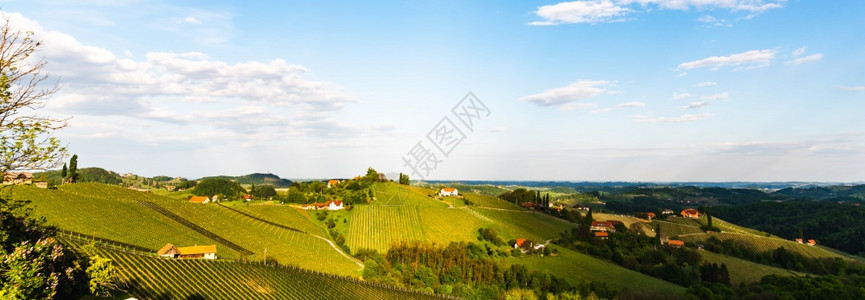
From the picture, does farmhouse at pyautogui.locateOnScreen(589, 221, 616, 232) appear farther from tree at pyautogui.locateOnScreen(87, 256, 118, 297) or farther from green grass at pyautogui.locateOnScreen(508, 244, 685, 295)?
tree at pyautogui.locateOnScreen(87, 256, 118, 297)

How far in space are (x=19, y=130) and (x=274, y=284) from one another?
34.9 meters

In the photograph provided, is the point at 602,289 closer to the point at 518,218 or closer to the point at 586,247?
the point at 586,247

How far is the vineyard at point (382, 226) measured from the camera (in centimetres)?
10719

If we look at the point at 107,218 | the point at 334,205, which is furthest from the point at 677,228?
the point at 107,218

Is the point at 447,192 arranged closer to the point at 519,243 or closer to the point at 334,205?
the point at 334,205

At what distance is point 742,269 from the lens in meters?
115

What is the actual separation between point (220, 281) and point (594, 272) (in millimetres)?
83792

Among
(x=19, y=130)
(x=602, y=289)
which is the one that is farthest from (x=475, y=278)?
(x=19, y=130)

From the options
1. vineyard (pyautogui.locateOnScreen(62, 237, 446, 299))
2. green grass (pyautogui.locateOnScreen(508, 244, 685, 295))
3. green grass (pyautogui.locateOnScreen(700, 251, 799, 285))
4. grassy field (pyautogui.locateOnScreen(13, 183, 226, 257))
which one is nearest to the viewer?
vineyard (pyautogui.locateOnScreen(62, 237, 446, 299))

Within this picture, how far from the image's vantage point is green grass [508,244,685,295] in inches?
3501

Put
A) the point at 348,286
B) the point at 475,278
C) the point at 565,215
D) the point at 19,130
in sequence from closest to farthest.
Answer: the point at 19,130, the point at 348,286, the point at 475,278, the point at 565,215

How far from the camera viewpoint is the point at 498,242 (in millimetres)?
114250

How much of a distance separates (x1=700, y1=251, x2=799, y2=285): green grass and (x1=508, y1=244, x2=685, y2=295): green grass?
2695cm

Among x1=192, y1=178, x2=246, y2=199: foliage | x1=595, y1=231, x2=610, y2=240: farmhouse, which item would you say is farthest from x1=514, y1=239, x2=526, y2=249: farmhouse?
x1=192, y1=178, x2=246, y2=199: foliage
